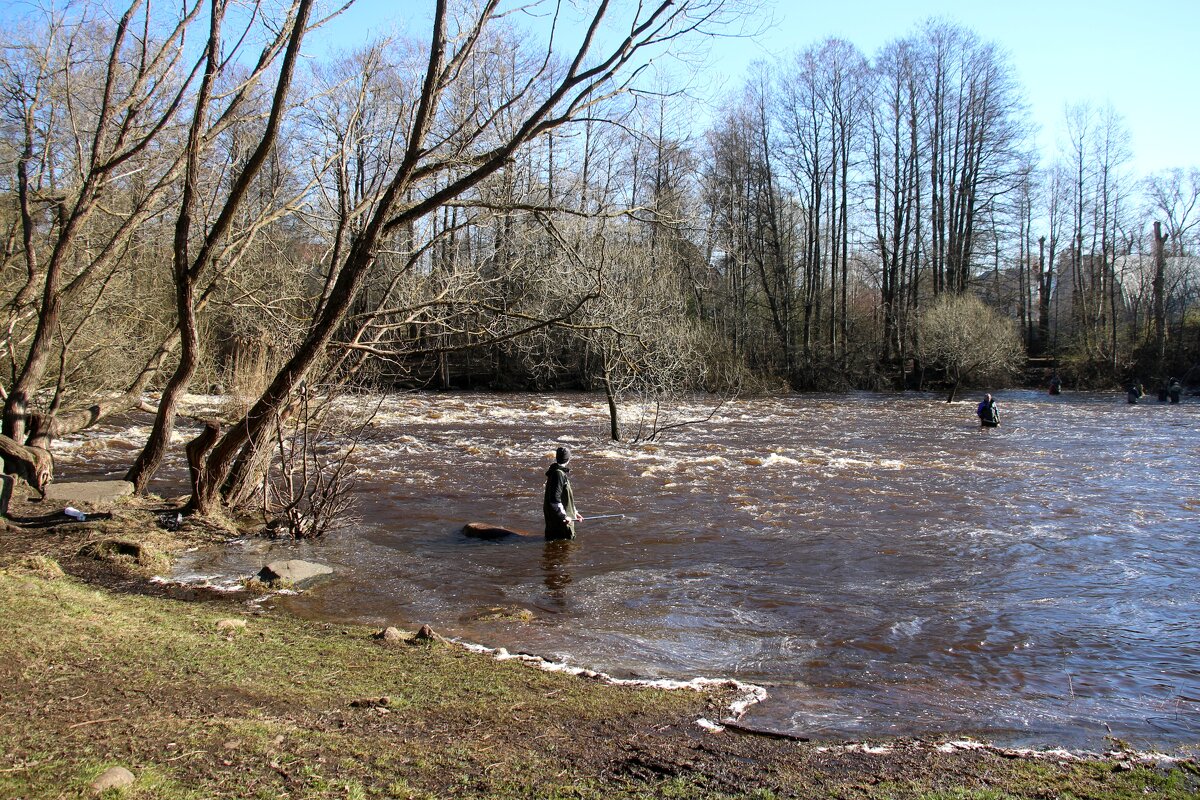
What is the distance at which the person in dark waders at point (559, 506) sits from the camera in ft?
35.6

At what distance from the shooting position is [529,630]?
7.29m

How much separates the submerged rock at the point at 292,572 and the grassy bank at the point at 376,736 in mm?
2261

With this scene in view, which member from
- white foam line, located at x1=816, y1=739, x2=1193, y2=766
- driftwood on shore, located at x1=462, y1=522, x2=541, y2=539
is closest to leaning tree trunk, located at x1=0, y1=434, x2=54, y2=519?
driftwood on shore, located at x1=462, y1=522, x2=541, y2=539

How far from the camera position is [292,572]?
8422mm

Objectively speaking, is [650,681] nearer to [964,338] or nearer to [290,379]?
[290,379]

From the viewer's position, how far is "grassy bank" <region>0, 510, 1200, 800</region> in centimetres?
360

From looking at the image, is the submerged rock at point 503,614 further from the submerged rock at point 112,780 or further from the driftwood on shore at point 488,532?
the submerged rock at point 112,780

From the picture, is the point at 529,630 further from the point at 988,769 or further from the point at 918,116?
the point at 918,116

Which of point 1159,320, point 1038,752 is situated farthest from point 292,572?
point 1159,320

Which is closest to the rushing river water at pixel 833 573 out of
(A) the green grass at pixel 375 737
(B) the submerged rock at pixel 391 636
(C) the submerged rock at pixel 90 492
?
(B) the submerged rock at pixel 391 636

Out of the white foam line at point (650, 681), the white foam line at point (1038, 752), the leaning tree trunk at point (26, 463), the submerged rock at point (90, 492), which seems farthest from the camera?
the leaning tree trunk at point (26, 463)

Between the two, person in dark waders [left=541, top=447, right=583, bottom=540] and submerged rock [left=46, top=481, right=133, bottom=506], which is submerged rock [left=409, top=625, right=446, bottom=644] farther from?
submerged rock [left=46, top=481, right=133, bottom=506]

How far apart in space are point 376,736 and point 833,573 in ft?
22.5

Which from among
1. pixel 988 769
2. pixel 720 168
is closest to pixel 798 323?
pixel 720 168
